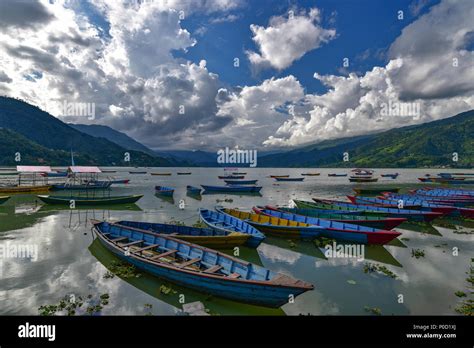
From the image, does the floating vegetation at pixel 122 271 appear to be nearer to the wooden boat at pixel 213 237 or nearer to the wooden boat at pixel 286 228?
the wooden boat at pixel 213 237

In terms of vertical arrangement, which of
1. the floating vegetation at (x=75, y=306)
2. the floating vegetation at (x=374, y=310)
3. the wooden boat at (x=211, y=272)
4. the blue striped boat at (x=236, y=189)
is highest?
the blue striped boat at (x=236, y=189)

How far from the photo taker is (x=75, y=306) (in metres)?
12.9

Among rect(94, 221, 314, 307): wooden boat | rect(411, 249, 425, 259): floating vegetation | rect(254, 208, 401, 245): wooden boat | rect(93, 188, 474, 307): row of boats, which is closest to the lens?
rect(94, 221, 314, 307): wooden boat

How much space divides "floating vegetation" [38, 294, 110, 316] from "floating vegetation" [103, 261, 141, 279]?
2431mm

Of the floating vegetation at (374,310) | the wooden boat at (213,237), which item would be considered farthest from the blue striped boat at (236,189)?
the floating vegetation at (374,310)

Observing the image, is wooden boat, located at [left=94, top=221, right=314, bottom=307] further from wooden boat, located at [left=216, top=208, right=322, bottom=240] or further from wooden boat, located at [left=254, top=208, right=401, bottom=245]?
wooden boat, located at [left=254, top=208, right=401, bottom=245]

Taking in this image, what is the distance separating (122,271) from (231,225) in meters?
11.1

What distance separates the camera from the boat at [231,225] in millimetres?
20266

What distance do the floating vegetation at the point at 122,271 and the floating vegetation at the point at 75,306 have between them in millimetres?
2431

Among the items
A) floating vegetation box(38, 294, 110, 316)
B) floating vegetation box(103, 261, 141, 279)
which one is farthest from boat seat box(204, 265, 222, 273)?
floating vegetation box(38, 294, 110, 316)

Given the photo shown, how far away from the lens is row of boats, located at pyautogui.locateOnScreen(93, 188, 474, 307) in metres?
12.1

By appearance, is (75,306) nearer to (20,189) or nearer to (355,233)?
(355,233)

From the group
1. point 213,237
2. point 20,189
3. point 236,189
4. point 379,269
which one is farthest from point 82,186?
point 379,269
